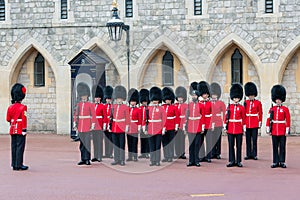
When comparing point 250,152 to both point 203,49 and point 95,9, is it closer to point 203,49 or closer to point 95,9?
point 203,49

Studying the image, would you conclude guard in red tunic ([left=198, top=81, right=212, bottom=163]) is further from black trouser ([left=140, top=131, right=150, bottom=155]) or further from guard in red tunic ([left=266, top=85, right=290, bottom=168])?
guard in red tunic ([left=266, top=85, right=290, bottom=168])

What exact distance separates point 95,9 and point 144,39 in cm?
143

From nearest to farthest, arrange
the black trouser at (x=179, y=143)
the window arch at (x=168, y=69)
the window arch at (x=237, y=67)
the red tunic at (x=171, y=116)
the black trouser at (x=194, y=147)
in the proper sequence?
the black trouser at (x=194, y=147) < the red tunic at (x=171, y=116) < the black trouser at (x=179, y=143) < the window arch at (x=237, y=67) < the window arch at (x=168, y=69)

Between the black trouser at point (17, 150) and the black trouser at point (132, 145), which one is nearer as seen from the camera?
the black trouser at point (17, 150)

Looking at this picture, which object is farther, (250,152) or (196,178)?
(250,152)

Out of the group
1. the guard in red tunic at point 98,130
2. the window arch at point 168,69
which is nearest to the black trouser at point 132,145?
the guard in red tunic at point 98,130

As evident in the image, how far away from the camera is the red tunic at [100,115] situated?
11625mm

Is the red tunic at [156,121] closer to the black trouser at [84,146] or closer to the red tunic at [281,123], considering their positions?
the black trouser at [84,146]

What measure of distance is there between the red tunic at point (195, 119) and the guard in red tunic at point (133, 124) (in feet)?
2.99

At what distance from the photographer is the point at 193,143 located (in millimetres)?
10930

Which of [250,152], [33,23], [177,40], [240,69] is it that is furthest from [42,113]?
[250,152]

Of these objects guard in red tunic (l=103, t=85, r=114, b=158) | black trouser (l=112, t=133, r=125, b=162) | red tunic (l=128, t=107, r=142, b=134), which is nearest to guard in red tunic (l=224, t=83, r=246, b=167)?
red tunic (l=128, t=107, r=142, b=134)

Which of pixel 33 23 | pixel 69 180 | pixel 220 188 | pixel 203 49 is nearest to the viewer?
pixel 220 188

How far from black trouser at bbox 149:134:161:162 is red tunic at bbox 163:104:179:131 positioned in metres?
0.38
